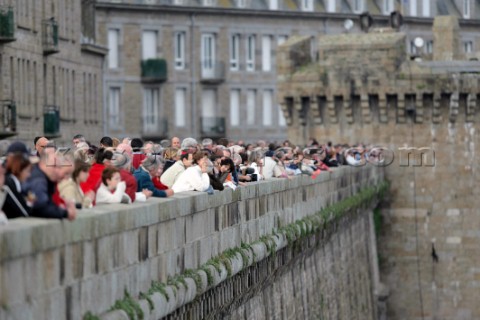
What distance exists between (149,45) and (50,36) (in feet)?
127

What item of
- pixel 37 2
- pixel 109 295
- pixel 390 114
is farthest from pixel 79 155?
pixel 390 114

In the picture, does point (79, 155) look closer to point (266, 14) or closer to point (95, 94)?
point (95, 94)

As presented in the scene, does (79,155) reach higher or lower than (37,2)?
lower

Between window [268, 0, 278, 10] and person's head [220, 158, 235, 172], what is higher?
window [268, 0, 278, 10]

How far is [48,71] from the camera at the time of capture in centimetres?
5719

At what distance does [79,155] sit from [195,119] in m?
76.3

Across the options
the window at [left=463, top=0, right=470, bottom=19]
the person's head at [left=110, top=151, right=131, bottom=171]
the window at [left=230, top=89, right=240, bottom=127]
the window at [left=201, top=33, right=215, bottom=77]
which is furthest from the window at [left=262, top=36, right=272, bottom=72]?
the person's head at [left=110, top=151, right=131, bottom=171]

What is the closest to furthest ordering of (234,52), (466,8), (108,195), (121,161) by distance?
(108,195), (121,161), (234,52), (466,8)

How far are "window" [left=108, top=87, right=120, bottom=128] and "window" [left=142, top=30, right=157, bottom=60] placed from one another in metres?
2.29

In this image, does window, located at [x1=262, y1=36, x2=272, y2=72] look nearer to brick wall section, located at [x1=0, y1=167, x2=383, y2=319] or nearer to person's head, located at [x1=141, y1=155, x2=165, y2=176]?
brick wall section, located at [x1=0, y1=167, x2=383, y2=319]

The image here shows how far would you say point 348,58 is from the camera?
56.9 meters

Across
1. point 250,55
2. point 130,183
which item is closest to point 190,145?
point 130,183

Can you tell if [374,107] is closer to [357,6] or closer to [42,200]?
[42,200]

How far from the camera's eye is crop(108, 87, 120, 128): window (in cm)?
9169
